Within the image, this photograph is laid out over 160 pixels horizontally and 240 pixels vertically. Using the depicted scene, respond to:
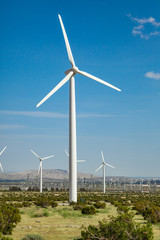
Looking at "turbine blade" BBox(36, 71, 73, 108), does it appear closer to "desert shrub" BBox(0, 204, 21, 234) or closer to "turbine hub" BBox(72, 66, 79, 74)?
"turbine hub" BBox(72, 66, 79, 74)

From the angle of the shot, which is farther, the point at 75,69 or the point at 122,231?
the point at 75,69

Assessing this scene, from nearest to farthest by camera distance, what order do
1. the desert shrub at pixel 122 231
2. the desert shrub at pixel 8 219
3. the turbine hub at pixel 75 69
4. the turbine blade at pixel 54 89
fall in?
the desert shrub at pixel 122 231 → the desert shrub at pixel 8 219 → the turbine blade at pixel 54 89 → the turbine hub at pixel 75 69

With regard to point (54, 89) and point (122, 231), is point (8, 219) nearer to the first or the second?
point (122, 231)

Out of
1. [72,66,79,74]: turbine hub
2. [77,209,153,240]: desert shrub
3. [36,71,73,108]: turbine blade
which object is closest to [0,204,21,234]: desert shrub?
[77,209,153,240]: desert shrub

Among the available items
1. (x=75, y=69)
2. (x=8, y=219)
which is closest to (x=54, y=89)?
(x=75, y=69)

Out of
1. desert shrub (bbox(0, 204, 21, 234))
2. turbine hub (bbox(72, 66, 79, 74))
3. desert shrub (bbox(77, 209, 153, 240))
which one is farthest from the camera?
turbine hub (bbox(72, 66, 79, 74))

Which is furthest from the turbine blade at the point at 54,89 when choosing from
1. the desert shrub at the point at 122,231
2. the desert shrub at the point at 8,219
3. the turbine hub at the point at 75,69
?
the desert shrub at the point at 122,231

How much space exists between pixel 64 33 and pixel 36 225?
107 feet

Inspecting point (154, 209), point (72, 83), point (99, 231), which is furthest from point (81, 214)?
point (72, 83)

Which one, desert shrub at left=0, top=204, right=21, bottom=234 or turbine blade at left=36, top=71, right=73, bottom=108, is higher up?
turbine blade at left=36, top=71, right=73, bottom=108

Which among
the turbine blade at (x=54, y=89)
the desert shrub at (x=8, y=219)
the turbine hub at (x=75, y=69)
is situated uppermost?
the turbine hub at (x=75, y=69)

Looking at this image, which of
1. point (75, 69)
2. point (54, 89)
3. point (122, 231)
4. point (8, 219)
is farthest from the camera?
point (75, 69)

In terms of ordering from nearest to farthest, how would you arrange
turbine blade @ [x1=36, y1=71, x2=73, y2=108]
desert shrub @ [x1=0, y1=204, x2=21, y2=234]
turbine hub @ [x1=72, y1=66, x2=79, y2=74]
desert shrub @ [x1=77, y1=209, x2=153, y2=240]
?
desert shrub @ [x1=77, y1=209, x2=153, y2=240] → desert shrub @ [x1=0, y1=204, x2=21, y2=234] → turbine blade @ [x1=36, y1=71, x2=73, y2=108] → turbine hub @ [x1=72, y1=66, x2=79, y2=74]

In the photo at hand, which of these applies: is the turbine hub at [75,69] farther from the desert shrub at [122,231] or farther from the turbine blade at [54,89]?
the desert shrub at [122,231]
